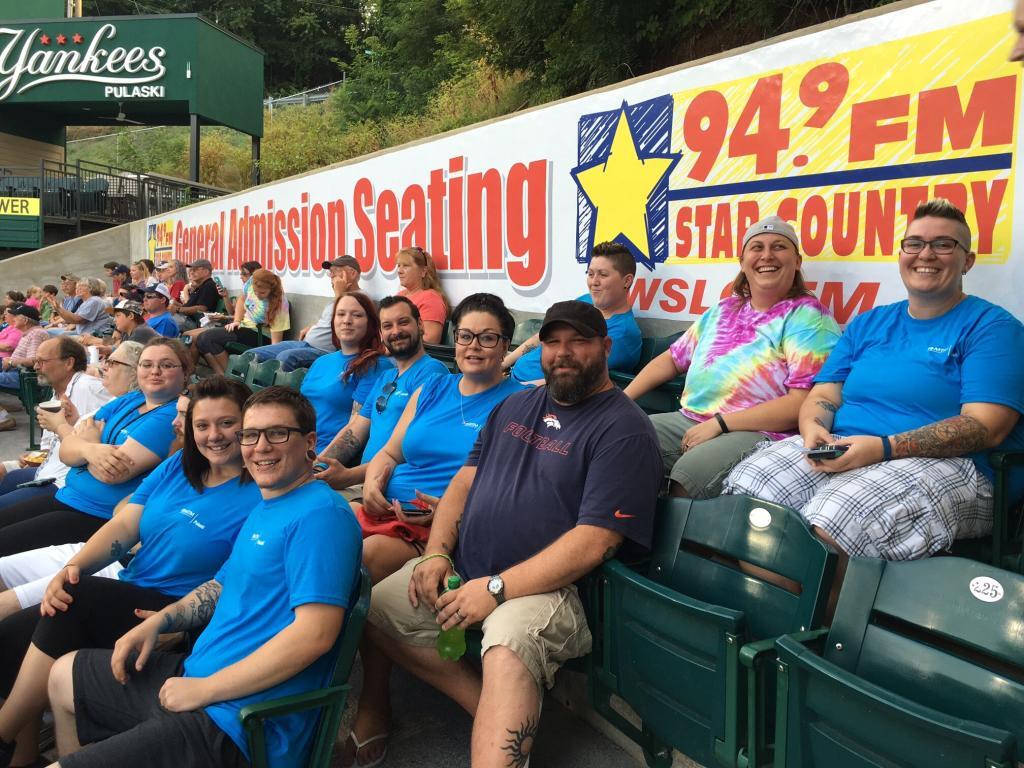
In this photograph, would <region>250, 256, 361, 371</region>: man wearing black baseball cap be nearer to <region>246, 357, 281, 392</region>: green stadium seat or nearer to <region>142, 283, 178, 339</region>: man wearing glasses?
<region>246, 357, 281, 392</region>: green stadium seat

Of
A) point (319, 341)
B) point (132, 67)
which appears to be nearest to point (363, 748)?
point (319, 341)

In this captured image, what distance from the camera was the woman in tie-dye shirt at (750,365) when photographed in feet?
9.02

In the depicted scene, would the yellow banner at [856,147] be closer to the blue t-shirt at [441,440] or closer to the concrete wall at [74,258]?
the blue t-shirt at [441,440]

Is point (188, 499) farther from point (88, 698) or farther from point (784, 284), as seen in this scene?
point (784, 284)

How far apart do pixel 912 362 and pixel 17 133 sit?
23.1 metres

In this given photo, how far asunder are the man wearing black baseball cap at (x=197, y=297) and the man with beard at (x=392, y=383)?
6.16m

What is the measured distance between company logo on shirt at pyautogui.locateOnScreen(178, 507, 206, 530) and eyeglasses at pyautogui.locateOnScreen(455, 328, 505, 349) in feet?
3.60

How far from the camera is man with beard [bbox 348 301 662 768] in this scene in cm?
205

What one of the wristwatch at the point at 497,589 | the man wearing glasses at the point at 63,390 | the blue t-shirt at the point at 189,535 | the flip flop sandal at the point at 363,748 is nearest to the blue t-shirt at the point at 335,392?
the man wearing glasses at the point at 63,390

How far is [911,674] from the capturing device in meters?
1.57

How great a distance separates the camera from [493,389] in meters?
3.10

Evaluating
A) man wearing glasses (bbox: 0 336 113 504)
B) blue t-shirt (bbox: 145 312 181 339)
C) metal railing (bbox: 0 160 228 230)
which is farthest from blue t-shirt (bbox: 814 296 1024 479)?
metal railing (bbox: 0 160 228 230)

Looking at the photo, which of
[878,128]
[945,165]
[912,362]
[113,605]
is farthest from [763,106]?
[113,605]

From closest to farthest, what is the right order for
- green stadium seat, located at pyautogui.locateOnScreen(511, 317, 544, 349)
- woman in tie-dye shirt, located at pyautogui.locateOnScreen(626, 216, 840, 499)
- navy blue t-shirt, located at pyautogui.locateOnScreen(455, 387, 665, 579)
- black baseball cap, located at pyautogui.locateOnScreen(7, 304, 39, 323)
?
navy blue t-shirt, located at pyautogui.locateOnScreen(455, 387, 665, 579) → woman in tie-dye shirt, located at pyautogui.locateOnScreen(626, 216, 840, 499) → green stadium seat, located at pyautogui.locateOnScreen(511, 317, 544, 349) → black baseball cap, located at pyautogui.locateOnScreen(7, 304, 39, 323)
